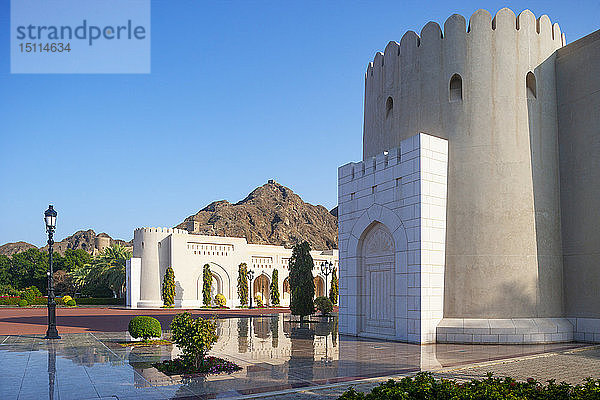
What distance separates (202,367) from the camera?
410 inches

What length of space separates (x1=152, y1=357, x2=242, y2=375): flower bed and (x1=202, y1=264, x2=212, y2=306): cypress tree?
3022 cm

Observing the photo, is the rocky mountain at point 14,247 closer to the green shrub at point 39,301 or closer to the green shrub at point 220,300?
the green shrub at point 39,301

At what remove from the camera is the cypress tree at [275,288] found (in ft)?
148

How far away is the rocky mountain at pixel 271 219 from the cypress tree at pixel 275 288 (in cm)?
7229

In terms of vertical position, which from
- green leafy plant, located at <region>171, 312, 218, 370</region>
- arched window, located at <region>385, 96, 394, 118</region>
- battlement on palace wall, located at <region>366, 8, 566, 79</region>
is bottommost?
green leafy plant, located at <region>171, 312, 218, 370</region>

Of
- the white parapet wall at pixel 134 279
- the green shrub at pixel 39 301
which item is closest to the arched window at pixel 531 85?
the white parapet wall at pixel 134 279

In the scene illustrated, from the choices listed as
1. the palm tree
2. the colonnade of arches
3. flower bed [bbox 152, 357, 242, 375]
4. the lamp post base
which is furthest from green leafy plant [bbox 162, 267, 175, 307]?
flower bed [bbox 152, 357, 242, 375]

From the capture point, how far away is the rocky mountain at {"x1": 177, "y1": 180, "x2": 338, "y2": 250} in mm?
127438

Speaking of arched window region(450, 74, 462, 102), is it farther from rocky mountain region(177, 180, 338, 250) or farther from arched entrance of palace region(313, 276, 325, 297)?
rocky mountain region(177, 180, 338, 250)

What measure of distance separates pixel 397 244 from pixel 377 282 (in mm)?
1779

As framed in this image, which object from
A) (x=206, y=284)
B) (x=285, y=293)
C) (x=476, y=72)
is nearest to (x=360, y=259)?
(x=476, y=72)

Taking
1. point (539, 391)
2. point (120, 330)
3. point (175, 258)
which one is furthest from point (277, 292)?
point (539, 391)

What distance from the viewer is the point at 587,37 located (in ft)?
52.7

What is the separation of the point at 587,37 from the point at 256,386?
14315mm
